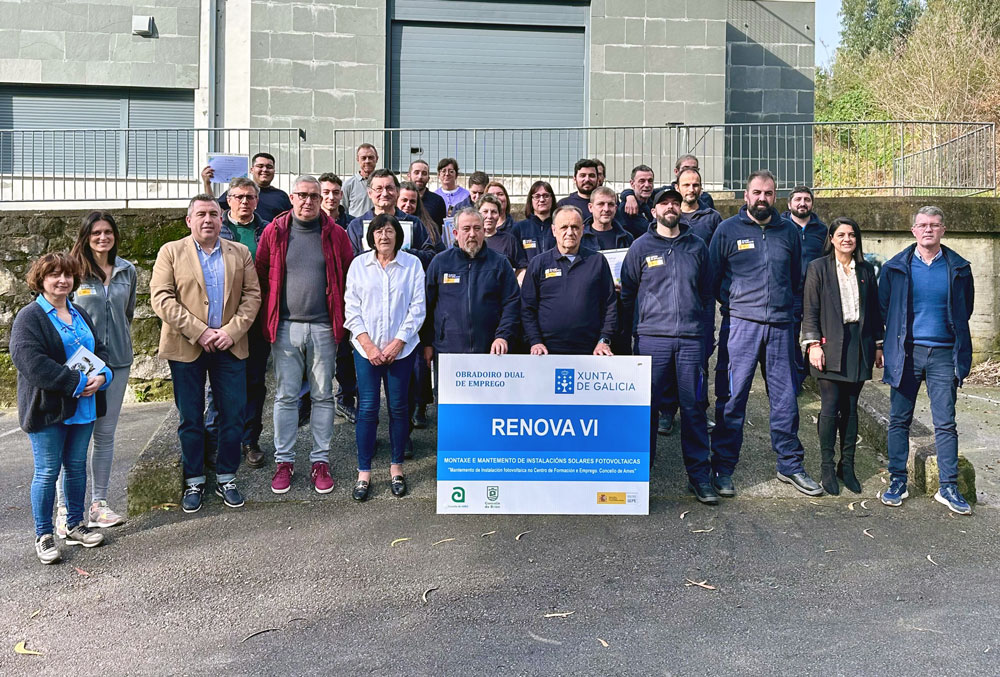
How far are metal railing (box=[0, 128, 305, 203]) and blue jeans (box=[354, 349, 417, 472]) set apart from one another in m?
7.71

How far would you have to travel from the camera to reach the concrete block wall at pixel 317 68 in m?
13.9

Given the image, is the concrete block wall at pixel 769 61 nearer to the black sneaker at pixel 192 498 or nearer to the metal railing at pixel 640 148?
the metal railing at pixel 640 148

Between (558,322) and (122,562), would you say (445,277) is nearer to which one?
(558,322)

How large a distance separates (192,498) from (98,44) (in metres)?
11.4

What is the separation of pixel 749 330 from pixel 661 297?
0.74 m

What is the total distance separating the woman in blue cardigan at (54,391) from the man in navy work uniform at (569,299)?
2.84 m

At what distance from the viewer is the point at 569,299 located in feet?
19.9

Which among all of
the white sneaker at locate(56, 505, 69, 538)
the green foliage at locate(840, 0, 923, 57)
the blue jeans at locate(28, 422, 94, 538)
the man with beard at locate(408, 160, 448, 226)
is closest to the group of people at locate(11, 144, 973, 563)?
the white sneaker at locate(56, 505, 69, 538)

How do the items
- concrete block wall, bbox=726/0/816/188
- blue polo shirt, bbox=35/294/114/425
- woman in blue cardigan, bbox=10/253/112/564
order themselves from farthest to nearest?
concrete block wall, bbox=726/0/816/188, blue polo shirt, bbox=35/294/114/425, woman in blue cardigan, bbox=10/253/112/564

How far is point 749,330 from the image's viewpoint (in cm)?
619

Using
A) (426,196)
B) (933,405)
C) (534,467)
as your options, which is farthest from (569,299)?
(426,196)

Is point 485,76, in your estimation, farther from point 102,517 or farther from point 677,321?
point 102,517

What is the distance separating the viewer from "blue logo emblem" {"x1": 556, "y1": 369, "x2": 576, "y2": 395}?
5688mm

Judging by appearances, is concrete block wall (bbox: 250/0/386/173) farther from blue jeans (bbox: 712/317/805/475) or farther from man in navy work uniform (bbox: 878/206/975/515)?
man in navy work uniform (bbox: 878/206/975/515)
